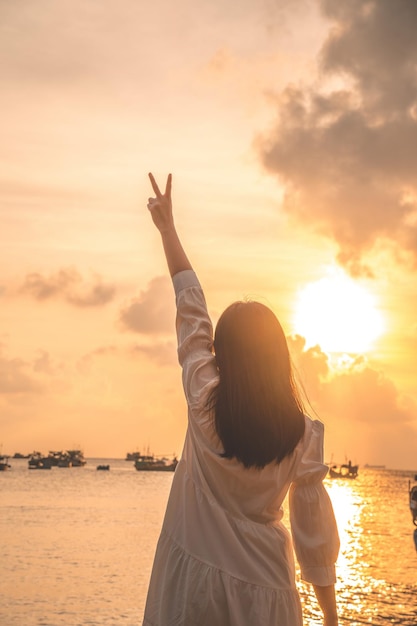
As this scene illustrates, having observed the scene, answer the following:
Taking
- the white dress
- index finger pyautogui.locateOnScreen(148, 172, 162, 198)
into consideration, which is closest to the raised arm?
index finger pyautogui.locateOnScreen(148, 172, 162, 198)

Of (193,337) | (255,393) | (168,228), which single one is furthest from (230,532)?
(168,228)

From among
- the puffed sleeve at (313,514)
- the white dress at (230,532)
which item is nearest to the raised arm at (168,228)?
the white dress at (230,532)

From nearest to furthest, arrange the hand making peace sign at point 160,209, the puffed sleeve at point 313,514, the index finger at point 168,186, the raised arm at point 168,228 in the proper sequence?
the puffed sleeve at point 313,514
the raised arm at point 168,228
the hand making peace sign at point 160,209
the index finger at point 168,186

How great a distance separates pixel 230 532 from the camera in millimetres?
2697

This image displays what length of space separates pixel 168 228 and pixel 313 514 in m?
1.21

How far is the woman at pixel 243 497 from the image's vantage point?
2660 millimetres

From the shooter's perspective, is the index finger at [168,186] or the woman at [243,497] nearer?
the woman at [243,497]

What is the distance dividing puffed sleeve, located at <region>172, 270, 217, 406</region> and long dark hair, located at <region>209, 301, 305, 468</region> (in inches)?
2.4

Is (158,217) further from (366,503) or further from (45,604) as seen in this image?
(366,503)

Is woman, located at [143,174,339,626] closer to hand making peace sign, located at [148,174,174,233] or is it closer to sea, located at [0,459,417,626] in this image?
hand making peace sign, located at [148,174,174,233]

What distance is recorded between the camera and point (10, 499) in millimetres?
88875

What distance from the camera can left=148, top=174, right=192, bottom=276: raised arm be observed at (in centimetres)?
314

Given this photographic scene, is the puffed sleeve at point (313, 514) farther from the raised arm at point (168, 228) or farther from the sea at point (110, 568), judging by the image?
the sea at point (110, 568)

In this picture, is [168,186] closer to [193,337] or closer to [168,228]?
[168,228]
